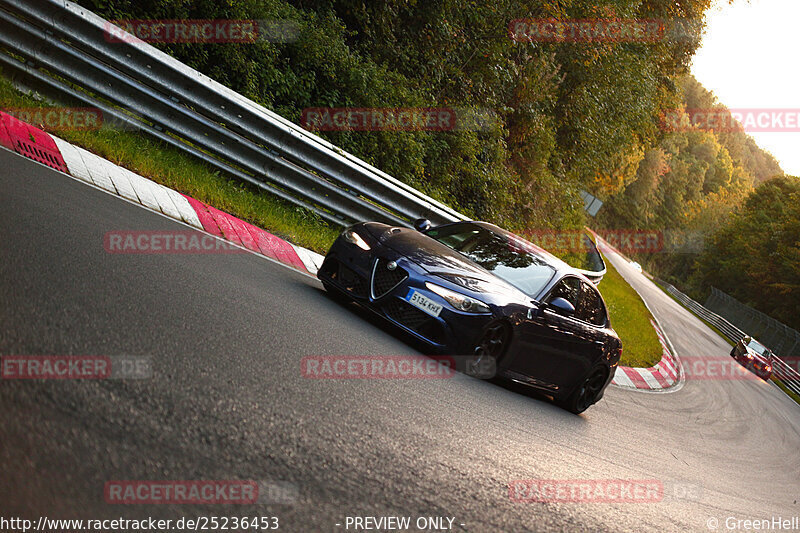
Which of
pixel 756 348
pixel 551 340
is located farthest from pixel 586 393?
pixel 756 348

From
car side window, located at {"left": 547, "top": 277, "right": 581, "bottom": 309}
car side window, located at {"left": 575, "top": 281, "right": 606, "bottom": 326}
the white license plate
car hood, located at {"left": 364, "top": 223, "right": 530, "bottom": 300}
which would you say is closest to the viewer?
the white license plate

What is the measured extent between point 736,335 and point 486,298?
4379 cm

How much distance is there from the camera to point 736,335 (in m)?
45.0

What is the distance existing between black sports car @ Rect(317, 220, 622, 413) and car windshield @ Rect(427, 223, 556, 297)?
0.01 m

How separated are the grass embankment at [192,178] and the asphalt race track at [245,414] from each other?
1.26m

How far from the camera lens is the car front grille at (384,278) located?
6633mm

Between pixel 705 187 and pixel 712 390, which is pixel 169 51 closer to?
pixel 712 390

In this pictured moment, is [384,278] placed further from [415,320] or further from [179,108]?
[179,108]

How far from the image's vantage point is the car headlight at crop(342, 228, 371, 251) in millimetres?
7027

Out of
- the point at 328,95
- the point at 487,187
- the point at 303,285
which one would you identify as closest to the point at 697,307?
the point at 487,187

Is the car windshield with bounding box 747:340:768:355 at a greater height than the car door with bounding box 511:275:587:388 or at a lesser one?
greater

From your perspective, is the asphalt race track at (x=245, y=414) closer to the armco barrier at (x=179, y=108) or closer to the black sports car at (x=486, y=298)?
the black sports car at (x=486, y=298)

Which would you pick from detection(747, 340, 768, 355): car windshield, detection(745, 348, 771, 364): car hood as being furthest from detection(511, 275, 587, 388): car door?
detection(747, 340, 768, 355): car windshield

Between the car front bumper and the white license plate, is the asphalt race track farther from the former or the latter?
the white license plate
